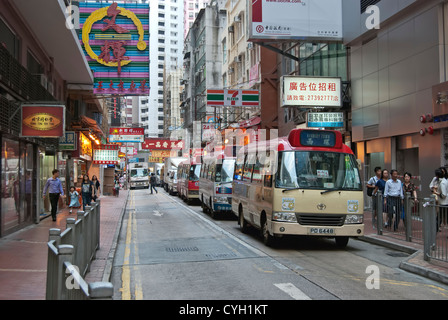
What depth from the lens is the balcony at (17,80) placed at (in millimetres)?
11570

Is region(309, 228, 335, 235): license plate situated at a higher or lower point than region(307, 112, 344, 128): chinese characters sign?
lower

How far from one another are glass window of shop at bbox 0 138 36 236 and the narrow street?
3.23 m

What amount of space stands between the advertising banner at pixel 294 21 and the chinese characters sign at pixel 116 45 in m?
5.64

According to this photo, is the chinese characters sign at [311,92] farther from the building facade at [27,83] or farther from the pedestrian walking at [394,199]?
the building facade at [27,83]

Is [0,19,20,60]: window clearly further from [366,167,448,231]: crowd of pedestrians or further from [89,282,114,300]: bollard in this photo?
[366,167,448,231]: crowd of pedestrians

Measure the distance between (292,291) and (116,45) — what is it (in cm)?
1882

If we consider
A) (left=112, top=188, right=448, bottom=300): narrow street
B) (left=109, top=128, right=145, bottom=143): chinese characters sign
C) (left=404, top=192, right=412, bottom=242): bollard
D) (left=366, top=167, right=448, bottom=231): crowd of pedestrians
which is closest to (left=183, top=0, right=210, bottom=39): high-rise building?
(left=109, top=128, right=145, bottom=143): chinese characters sign

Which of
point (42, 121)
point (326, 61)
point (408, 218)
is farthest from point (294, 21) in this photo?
point (42, 121)

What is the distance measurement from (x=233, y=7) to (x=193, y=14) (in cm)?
7545

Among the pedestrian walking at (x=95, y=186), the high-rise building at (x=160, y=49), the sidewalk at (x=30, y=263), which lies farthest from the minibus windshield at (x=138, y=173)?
the high-rise building at (x=160, y=49)

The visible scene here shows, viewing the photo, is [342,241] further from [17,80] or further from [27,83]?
[27,83]

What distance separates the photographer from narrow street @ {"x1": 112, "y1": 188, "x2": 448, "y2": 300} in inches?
273

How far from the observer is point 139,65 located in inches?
906
